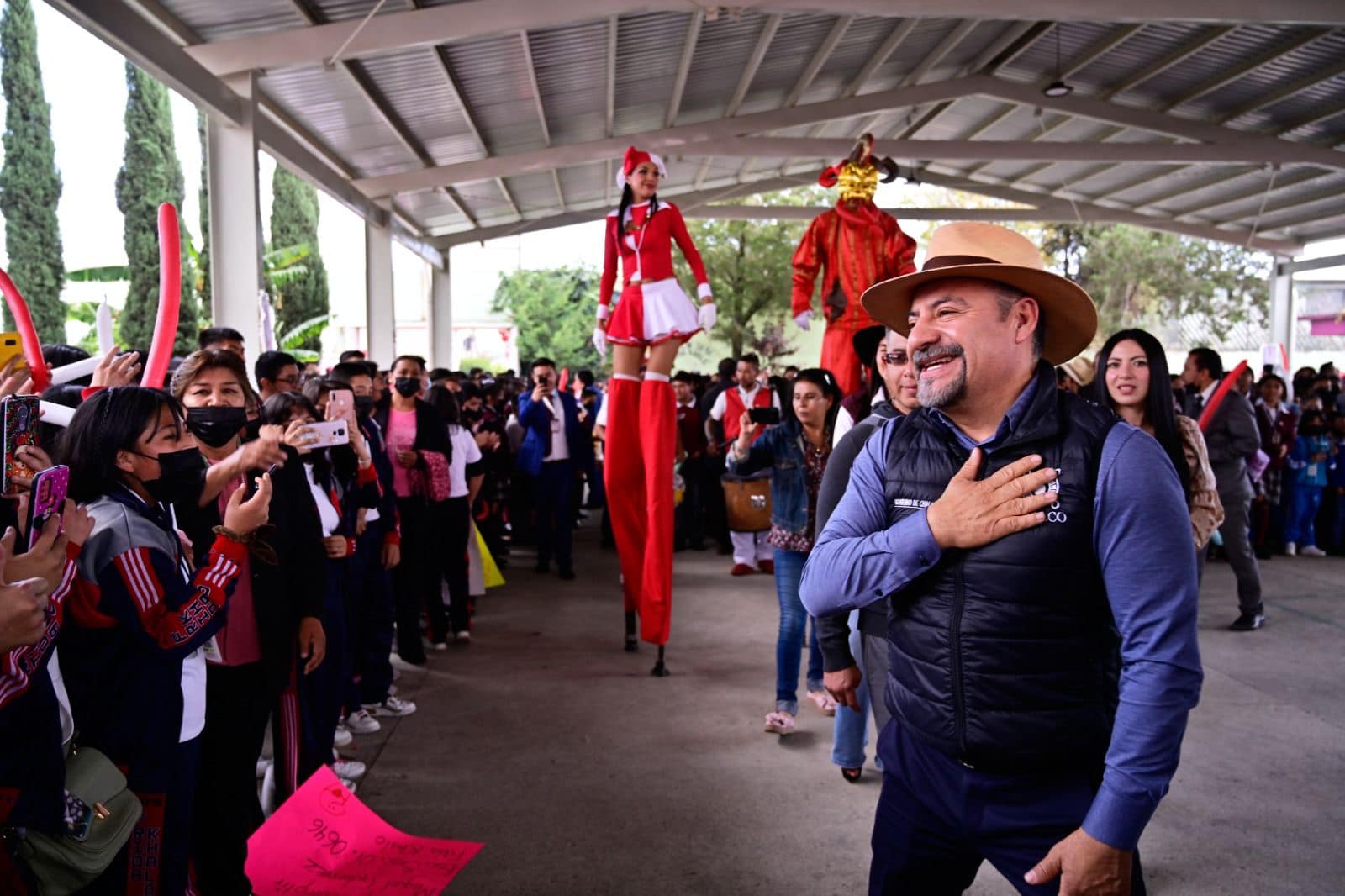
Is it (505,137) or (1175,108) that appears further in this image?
(1175,108)

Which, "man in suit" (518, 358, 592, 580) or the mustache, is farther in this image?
"man in suit" (518, 358, 592, 580)

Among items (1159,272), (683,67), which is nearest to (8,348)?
(683,67)

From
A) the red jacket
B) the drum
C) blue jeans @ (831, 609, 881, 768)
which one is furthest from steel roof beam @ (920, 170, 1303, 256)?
blue jeans @ (831, 609, 881, 768)

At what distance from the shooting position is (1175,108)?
13828mm

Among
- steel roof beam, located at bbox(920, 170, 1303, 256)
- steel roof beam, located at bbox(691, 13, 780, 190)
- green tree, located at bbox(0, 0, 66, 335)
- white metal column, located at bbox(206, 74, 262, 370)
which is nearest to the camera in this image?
white metal column, located at bbox(206, 74, 262, 370)

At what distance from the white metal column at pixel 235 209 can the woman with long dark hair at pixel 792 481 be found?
4563mm

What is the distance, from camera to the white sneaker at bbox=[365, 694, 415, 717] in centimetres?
516

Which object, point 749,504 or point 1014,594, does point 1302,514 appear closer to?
point 749,504

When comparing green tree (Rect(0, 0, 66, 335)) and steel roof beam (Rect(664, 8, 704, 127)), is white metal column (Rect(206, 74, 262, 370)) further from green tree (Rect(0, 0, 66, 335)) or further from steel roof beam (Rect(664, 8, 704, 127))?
green tree (Rect(0, 0, 66, 335))

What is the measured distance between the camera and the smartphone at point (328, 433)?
3.29 metres

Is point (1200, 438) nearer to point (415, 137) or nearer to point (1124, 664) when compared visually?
point (1124, 664)

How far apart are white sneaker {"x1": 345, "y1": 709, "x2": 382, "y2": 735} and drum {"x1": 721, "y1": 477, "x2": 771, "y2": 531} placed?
242 centimetres

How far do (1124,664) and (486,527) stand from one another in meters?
7.63

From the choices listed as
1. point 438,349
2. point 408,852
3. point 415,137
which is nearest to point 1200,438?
point 408,852
